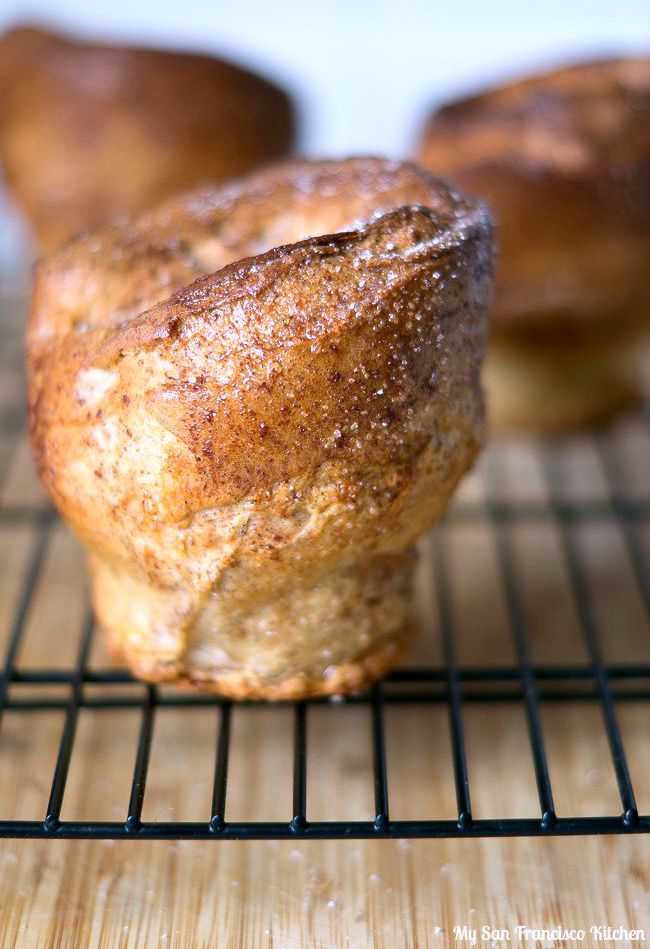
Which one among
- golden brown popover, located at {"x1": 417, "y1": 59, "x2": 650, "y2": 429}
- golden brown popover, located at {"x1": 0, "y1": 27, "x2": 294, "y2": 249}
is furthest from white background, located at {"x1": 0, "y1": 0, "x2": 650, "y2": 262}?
golden brown popover, located at {"x1": 417, "y1": 59, "x2": 650, "y2": 429}

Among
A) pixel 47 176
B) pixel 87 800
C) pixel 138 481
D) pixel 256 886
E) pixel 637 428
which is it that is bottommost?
pixel 256 886

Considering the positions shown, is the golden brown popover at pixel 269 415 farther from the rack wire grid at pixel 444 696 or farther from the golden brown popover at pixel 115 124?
the golden brown popover at pixel 115 124

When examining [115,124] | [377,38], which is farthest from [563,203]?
[377,38]

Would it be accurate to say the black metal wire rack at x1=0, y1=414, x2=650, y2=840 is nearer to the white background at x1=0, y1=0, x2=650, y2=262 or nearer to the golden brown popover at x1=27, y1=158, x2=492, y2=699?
the golden brown popover at x1=27, y1=158, x2=492, y2=699

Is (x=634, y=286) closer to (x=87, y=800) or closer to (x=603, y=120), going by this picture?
(x=603, y=120)

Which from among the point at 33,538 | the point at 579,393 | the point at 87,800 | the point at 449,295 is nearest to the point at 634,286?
the point at 579,393

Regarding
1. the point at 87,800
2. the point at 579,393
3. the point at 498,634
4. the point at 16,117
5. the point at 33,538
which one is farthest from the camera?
the point at 16,117

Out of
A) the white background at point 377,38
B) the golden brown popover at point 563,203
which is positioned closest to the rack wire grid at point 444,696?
the golden brown popover at point 563,203
